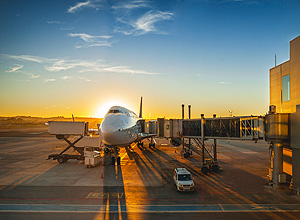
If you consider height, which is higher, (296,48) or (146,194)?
(296,48)

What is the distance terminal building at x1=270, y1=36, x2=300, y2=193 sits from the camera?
57.5 feet

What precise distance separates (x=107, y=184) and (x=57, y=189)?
484cm

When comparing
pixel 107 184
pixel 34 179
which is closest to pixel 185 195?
pixel 107 184

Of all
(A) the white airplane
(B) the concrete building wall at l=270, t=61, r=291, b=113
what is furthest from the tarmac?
(B) the concrete building wall at l=270, t=61, r=291, b=113

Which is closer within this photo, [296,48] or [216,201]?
[216,201]

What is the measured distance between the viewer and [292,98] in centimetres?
1873

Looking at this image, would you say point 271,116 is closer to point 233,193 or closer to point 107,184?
point 233,193

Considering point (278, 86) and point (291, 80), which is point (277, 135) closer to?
point (291, 80)

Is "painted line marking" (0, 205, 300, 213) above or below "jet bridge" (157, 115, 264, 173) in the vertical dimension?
below

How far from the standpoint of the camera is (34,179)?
21.5 m

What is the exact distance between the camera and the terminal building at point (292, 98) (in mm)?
17531

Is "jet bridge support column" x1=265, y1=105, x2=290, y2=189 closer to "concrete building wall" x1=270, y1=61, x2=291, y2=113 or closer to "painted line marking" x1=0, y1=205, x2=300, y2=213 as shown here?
"concrete building wall" x1=270, y1=61, x2=291, y2=113

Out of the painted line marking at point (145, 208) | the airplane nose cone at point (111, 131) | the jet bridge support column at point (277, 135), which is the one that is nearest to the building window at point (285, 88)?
the jet bridge support column at point (277, 135)

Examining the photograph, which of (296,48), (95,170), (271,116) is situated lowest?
(95,170)
